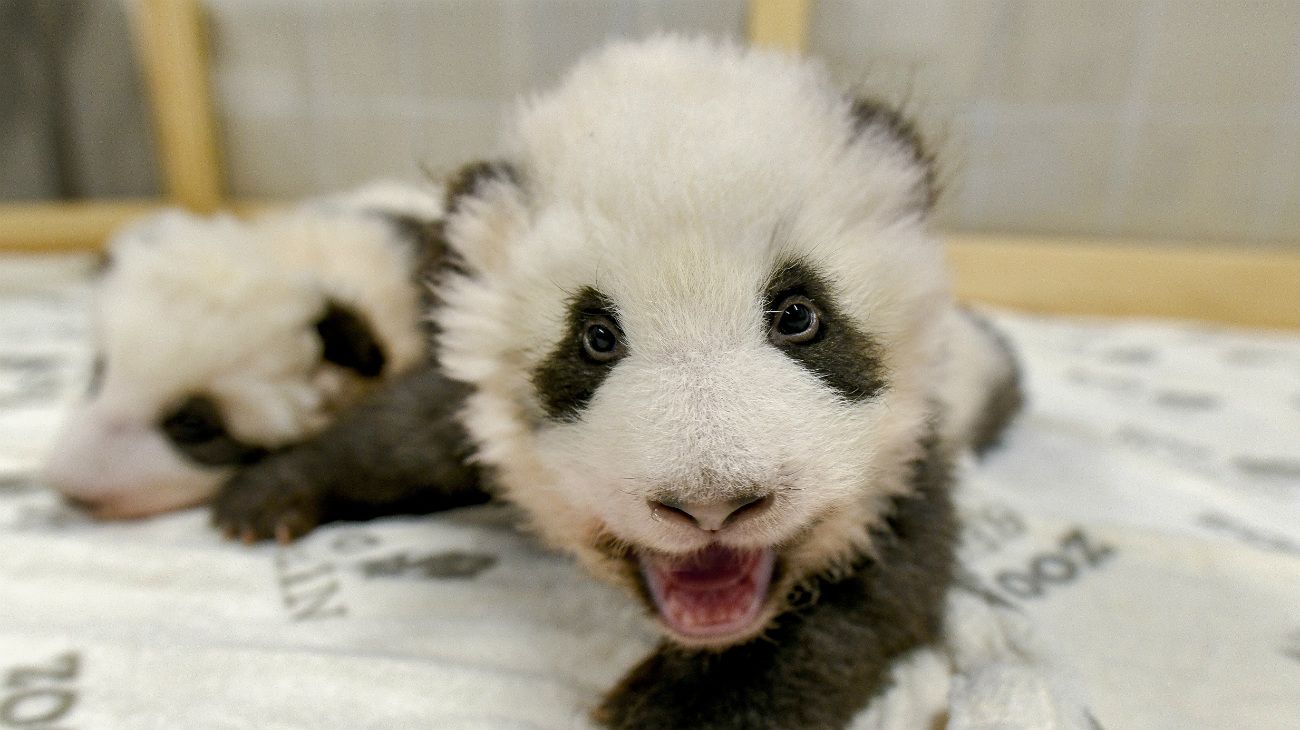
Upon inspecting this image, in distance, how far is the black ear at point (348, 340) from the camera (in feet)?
5.33

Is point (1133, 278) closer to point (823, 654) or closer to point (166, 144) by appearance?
point (823, 654)

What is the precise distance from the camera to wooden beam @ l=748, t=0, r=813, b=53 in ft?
9.12

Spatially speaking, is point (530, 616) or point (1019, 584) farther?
point (1019, 584)

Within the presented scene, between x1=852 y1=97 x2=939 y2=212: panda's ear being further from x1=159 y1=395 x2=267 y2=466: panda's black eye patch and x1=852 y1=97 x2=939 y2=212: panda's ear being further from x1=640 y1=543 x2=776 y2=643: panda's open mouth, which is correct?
x1=159 y1=395 x2=267 y2=466: panda's black eye patch

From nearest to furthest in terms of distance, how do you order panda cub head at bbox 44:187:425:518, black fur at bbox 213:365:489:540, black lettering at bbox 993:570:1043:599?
black lettering at bbox 993:570:1043:599, black fur at bbox 213:365:489:540, panda cub head at bbox 44:187:425:518

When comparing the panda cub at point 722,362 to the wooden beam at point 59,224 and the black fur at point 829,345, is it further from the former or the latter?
the wooden beam at point 59,224

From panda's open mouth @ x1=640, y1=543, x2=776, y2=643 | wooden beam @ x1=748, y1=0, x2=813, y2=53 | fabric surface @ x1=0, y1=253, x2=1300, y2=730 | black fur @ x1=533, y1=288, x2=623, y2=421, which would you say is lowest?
fabric surface @ x1=0, y1=253, x2=1300, y2=730

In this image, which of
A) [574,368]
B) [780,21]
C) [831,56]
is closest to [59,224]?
[780,21]

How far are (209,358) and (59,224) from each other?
2481 millimetres

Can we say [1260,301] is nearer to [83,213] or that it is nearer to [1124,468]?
[1124,468]

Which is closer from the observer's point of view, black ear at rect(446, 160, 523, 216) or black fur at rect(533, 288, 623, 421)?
black fur at rect(533, 288, 623, 421)

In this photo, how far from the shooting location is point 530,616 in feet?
3.91

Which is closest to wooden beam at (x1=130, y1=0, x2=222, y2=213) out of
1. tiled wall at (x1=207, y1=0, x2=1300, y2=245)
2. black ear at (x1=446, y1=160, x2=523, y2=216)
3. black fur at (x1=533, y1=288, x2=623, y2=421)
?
tiled wall at (x1=207, y1=0, x2=1300, y2=245)

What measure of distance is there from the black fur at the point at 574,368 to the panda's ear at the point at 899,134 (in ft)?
1.26
